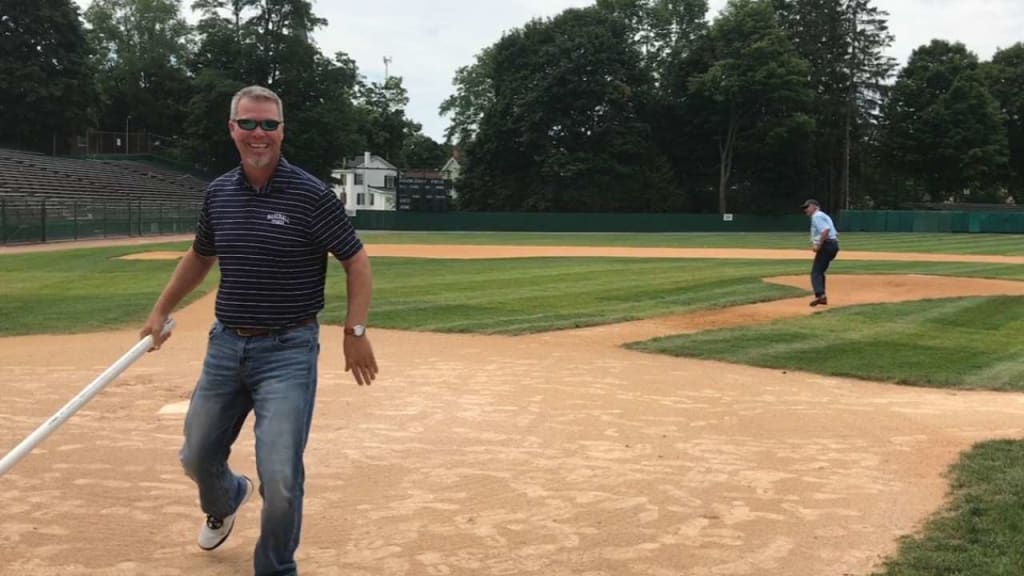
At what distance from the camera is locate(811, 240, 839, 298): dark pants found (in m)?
16.0

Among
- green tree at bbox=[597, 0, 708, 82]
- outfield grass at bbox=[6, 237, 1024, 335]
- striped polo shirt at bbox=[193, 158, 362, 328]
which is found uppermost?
green tree at bbox=[597, 0, 708, 82]

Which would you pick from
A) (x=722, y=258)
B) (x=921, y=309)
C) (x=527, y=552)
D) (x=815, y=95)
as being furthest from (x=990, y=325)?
(x=815, y=95)

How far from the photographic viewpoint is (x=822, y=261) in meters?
16.2

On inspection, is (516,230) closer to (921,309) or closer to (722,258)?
(722,258)

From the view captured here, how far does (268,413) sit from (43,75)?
69.7 metres

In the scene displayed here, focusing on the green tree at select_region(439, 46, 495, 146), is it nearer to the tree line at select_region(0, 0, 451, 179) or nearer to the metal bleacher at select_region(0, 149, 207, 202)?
the tree line at select_region(0, 0, 451, 179)

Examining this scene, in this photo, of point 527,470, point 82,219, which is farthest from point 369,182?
point 527,470

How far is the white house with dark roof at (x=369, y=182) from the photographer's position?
96.2 m

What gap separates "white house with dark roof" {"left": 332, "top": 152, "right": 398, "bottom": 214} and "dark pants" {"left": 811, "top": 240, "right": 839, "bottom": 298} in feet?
261

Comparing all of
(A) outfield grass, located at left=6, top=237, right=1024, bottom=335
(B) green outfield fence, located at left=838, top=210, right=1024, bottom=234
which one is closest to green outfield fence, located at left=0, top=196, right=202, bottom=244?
(A) outfield grass, located at left=6, top=237, right=1024, bottom=335

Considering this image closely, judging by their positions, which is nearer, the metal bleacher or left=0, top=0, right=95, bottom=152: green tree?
the metal bleacher

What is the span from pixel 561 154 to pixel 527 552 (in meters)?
65.3

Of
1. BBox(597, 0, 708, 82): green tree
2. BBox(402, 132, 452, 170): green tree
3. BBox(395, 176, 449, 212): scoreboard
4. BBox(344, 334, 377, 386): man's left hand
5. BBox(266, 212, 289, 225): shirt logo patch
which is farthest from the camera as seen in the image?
BBox(402, 132, 452, 170): green tree

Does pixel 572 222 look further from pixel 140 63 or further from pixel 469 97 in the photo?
pixel 140 63
